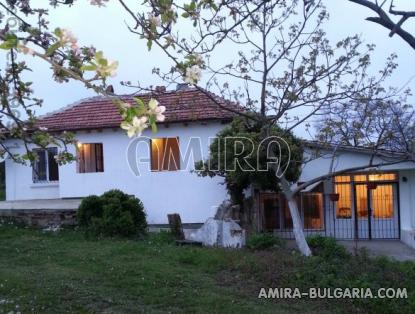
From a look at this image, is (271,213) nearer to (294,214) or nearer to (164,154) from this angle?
(164,154)

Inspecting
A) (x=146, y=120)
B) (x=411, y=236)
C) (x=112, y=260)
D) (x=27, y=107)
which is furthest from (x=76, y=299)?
(x=411, y=236)

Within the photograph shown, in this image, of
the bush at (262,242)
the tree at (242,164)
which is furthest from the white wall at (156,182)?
the bush at (262,242)

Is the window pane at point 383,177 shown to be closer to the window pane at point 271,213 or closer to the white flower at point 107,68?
the window pane at point 271,213

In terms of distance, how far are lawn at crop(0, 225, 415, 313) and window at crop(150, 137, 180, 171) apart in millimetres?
5485

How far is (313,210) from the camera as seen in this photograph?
18812mm

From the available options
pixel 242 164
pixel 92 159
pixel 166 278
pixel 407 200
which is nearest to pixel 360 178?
pixel 407 200

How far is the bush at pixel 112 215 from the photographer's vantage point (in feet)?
48.9

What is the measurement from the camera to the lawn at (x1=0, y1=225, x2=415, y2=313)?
8344mm

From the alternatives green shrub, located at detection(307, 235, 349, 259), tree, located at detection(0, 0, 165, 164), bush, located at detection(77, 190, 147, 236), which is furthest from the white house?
tree, located at detection(0, 0, 165, 164)

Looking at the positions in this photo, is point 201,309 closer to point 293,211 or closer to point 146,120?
point 293,211

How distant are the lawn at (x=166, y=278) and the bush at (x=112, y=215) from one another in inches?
50.1

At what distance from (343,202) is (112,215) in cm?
822

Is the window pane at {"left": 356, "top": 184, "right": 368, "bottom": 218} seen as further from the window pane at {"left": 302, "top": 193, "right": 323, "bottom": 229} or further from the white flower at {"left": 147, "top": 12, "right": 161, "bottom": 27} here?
the white flower at {"left": 147, "top": 12, "right": 161, "bottom": 27}

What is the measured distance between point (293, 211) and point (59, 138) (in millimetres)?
7940
